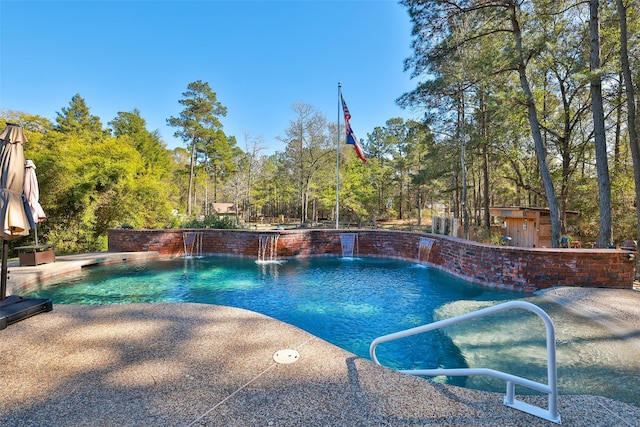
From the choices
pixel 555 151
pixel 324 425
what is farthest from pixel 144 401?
pixel 555 151

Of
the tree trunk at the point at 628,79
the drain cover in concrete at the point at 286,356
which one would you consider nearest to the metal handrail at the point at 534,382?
the drain cover in concrete at the point at 286,356

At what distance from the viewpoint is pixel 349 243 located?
42.4 ft

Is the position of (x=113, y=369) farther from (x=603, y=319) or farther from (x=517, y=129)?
(x=517, y=129)

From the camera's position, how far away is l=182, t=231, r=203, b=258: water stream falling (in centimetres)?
1280

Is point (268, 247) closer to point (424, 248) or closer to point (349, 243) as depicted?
point (349, 243)

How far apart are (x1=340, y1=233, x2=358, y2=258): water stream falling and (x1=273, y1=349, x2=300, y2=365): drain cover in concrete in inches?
401

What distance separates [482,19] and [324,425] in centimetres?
1198

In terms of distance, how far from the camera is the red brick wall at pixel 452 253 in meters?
6.42

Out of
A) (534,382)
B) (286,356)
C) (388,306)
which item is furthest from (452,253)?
(534,382)

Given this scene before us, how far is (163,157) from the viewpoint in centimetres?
2812

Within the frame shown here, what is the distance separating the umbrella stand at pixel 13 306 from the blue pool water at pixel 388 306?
233 cm

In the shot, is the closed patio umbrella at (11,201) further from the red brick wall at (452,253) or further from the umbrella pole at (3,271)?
the red brick wall at (452,253)

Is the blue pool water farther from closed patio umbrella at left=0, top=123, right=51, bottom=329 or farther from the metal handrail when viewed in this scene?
→ closed patio umbrella at left=0, top=123, right=51, bottom=329

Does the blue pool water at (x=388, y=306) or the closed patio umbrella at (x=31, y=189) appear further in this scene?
the closed patio umbrella at (x=31, y=189)
